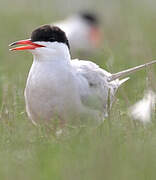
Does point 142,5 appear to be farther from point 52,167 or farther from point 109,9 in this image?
point 52,167

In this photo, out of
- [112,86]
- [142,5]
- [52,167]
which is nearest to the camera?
[52,167]

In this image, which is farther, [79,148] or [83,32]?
[83,32]

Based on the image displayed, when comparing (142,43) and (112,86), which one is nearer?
(112,86)

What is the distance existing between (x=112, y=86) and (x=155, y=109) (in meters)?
0.90

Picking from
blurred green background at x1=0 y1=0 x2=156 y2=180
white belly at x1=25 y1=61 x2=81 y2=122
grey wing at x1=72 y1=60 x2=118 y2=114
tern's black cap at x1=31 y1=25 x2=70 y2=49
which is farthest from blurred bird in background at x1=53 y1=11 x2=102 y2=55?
white belly at x1=25 y1=61 x2=81 y2=122

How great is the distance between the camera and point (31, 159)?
177 inches

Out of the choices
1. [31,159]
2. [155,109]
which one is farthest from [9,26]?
[31,159]

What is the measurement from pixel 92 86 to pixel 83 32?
7284 mm

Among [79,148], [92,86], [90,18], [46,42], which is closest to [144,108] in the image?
[92,86]

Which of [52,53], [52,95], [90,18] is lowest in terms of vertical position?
[52,95]

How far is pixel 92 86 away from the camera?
6.06 m

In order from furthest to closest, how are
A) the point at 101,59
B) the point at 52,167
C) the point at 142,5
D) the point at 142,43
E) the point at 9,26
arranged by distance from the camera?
the point at 142,5, the point at 9,26, the point at 101,59, the point at 142,43, the point at 52,167

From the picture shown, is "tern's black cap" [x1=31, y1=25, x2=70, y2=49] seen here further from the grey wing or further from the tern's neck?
the grey wing

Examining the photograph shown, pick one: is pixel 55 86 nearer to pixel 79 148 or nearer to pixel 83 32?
pixel 79 148
